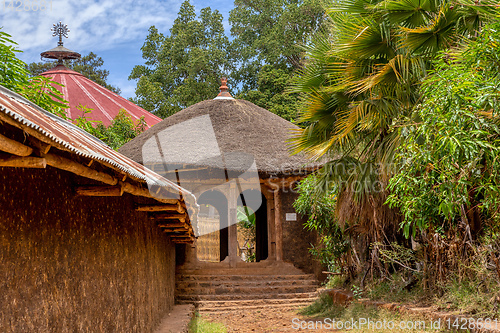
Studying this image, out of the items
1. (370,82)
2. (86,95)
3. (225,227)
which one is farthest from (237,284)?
(86,95)

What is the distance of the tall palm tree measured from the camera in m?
5.62

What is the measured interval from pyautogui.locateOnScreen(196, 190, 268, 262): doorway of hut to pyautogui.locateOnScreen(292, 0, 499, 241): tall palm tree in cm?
727

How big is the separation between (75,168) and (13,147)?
650mm

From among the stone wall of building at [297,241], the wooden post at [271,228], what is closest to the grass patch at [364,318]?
the stone wall of building at [297,241]

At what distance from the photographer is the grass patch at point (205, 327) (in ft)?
25.2

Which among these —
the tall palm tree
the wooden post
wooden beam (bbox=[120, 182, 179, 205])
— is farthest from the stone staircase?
wooden beam (bbox=[120, 182, 179, 205])

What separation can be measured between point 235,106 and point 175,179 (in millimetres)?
3327

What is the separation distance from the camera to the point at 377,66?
21.0 feet

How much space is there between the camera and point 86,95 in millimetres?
20812

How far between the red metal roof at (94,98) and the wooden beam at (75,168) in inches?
654

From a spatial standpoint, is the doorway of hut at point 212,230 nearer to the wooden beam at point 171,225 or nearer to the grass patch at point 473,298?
the wooden beam at point 171,225

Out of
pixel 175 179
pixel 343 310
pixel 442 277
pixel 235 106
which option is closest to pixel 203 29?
pixel 235 106

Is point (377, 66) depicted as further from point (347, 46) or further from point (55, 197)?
point (55, 197)

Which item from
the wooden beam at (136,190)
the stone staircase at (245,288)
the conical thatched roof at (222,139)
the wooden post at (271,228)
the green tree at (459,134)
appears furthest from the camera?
the wooden post at (271,228)
